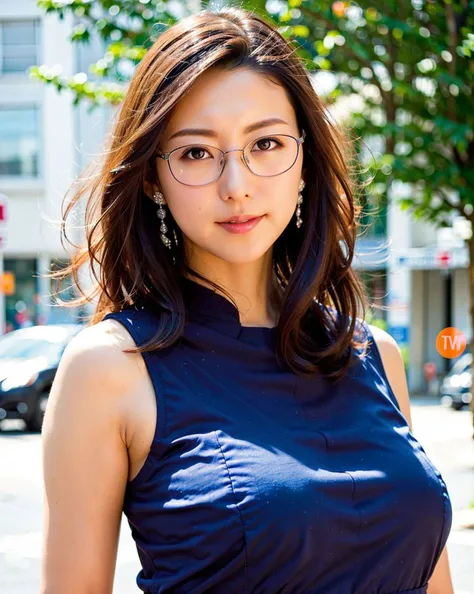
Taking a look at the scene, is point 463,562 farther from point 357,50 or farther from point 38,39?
point 38,39

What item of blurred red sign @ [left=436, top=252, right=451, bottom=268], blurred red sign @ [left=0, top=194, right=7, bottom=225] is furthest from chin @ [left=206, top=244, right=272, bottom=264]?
blurred red sign @ [left=436, top=252, right=451, bottom=268]

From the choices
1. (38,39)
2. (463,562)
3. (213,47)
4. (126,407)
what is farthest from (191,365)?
(38,39)

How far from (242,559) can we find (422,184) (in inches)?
251

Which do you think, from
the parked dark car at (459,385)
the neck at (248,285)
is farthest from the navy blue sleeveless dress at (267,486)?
the parked dark car at (459,385)

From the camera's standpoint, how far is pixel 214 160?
191cm

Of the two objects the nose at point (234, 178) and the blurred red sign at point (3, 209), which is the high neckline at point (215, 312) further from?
the blurred red sign at point (3, 209)

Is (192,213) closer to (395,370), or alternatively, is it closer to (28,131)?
(395,370)

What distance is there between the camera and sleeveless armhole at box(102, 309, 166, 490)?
1766 millimetres

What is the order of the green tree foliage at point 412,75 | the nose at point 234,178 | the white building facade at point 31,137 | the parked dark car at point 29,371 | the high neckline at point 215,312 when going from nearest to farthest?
the nose at point 234,178 < the high neckline at point 215,312 < the green tree foliage at point 412,75 < the parked dark car at point 29,371 < the white building facade at point 31,137

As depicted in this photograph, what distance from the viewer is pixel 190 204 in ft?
6.34

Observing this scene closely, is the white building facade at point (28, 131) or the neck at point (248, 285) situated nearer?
the neck at point (248, 285)

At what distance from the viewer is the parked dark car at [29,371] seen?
45.1 ft

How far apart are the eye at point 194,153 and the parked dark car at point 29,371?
11.7 m

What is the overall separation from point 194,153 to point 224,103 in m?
0.11
